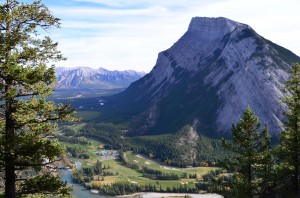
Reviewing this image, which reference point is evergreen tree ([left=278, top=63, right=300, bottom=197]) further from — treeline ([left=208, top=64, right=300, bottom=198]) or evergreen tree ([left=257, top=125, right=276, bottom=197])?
evergreen tree ([left=257, top=125, right=276, bottom=197])

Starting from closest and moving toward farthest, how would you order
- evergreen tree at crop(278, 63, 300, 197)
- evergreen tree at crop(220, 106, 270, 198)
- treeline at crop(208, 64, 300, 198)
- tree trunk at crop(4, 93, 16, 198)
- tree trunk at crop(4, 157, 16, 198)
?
1. tree trunk at crop(4, 93, 16, 198)
2. tree trunk at crop(4, 157, 16, 198)
3. evergreen tree at crop(220, 106, 270, 198)
4. treeline at crop(208, 64, 300, 198)
5. evergreen tree at crop(278, 63, 300, 197)

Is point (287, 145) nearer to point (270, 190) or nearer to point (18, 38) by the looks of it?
point (270, 190)

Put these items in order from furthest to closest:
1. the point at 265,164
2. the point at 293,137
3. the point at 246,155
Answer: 1. the point at 265,164
2. the point at 293,137
3. the point at 246,155

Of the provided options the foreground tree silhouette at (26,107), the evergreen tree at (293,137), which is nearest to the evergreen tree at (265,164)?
the evergreen tree at (293,137)

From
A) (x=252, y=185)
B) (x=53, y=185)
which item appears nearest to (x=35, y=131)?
(x=53, y=185)

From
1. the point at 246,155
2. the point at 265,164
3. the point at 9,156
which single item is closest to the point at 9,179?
the point at 9,156

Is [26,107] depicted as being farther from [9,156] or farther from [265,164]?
[265,164]

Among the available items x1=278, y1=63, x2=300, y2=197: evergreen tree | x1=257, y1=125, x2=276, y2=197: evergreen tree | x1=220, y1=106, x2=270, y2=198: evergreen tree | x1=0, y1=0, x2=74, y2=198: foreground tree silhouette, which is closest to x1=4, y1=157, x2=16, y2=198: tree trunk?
x1=0, y1=0, x2=74, y2=198: foreground tree silhouette

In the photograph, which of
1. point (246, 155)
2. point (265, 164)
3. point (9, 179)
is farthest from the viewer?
point (265, 164)

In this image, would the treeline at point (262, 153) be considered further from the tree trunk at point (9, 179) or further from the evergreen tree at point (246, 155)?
the tree trunk at point (9, 179)
